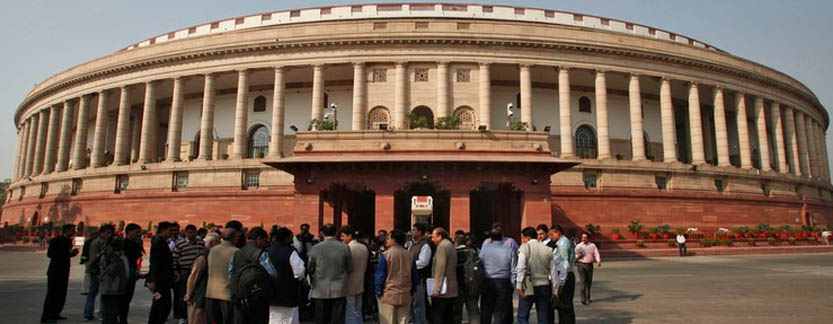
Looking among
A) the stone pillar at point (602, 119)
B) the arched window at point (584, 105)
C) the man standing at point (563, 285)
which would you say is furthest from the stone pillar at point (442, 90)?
the man standing at point (563, 285)

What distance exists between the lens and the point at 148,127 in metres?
43.8

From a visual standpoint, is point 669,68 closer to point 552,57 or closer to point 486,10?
point 552,57

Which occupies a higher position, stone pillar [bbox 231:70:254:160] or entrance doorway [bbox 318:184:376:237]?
stone pillar [bbox 231:70:254:160]

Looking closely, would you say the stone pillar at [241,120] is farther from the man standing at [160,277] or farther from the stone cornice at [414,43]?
the man standing at [160,277]

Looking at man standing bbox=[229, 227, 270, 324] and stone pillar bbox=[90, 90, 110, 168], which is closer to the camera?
man standing bbox=[229, 227, 270, 324]

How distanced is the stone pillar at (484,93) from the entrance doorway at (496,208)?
1292cm

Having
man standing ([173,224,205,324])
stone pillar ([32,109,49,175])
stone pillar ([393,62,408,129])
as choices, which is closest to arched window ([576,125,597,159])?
stone pillar ([393,62,408,129])

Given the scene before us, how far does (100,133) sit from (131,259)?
143 ft

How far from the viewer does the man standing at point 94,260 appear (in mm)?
10367

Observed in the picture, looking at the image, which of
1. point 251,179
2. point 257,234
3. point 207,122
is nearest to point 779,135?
point 251,179

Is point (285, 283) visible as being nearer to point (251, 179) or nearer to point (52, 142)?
point (251, 179)

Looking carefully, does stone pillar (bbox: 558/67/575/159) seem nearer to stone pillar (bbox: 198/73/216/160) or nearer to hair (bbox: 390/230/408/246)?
stone pillar (bbox: 198/73/216/160)

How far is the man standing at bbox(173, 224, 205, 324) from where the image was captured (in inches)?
376

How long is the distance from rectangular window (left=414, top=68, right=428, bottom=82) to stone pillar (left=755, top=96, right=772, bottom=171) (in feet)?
99.1
